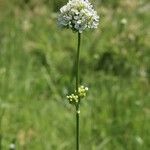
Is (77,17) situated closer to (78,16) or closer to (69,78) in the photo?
(78,16)

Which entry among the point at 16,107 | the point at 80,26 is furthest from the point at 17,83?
the point at 80,26

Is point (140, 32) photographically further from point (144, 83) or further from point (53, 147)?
point (53, 147)

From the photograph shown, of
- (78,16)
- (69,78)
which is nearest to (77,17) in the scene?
(78,16)

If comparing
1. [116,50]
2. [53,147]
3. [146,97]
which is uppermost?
[116,50]

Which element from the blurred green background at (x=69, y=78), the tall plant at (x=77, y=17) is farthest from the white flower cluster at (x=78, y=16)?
the blurred green background at (x=69, y=78)

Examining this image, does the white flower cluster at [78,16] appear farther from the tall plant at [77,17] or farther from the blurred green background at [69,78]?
the blurred green background at [69,78]

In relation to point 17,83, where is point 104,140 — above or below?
below

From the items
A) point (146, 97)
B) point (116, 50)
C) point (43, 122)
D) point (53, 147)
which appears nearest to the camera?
point (53, 147)
